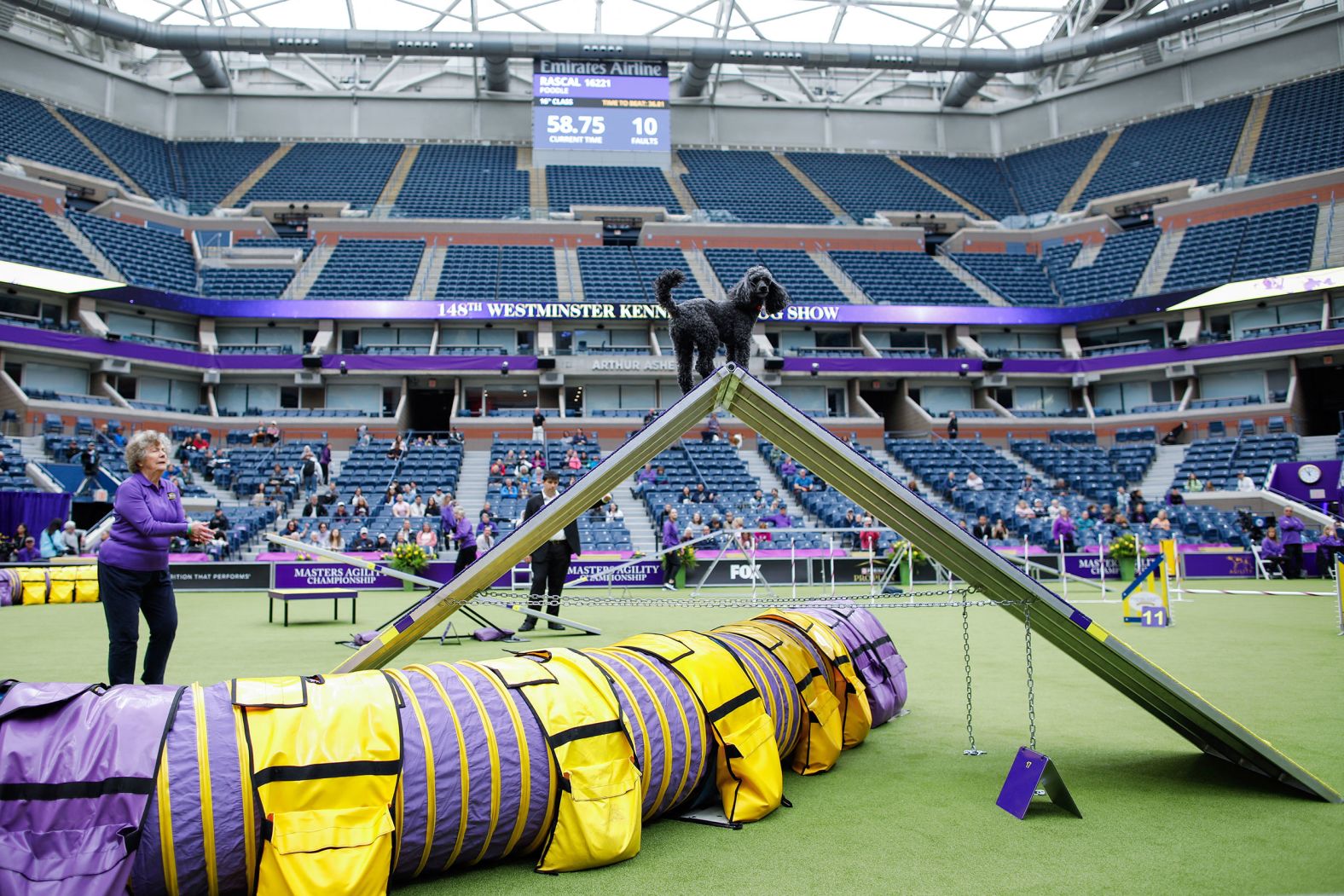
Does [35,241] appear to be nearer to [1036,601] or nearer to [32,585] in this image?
[32,585]

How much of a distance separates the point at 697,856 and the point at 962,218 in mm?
40767

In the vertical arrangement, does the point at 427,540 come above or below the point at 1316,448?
below

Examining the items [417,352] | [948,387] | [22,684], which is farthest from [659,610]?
[948,387]

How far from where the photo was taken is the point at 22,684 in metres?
2.70

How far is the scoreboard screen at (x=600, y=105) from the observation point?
37.8 m

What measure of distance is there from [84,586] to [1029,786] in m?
15.9

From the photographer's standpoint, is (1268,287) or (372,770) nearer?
(372,770)

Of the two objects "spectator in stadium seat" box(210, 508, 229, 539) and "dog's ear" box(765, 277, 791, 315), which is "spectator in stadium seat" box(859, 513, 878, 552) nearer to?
"dog's ear" box(765, 277, 791, 315)

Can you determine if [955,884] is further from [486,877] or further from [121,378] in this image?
[121,378]

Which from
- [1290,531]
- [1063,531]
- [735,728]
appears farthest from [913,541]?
[1290,531]

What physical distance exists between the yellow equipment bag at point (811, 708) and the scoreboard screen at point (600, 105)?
122 feet

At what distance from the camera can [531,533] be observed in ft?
15.3

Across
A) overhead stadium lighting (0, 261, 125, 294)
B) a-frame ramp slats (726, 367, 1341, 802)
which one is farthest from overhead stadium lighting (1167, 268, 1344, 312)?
overhead stadium lighting (0, 261, 125, 294)

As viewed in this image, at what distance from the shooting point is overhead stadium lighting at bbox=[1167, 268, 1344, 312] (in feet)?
94.1
